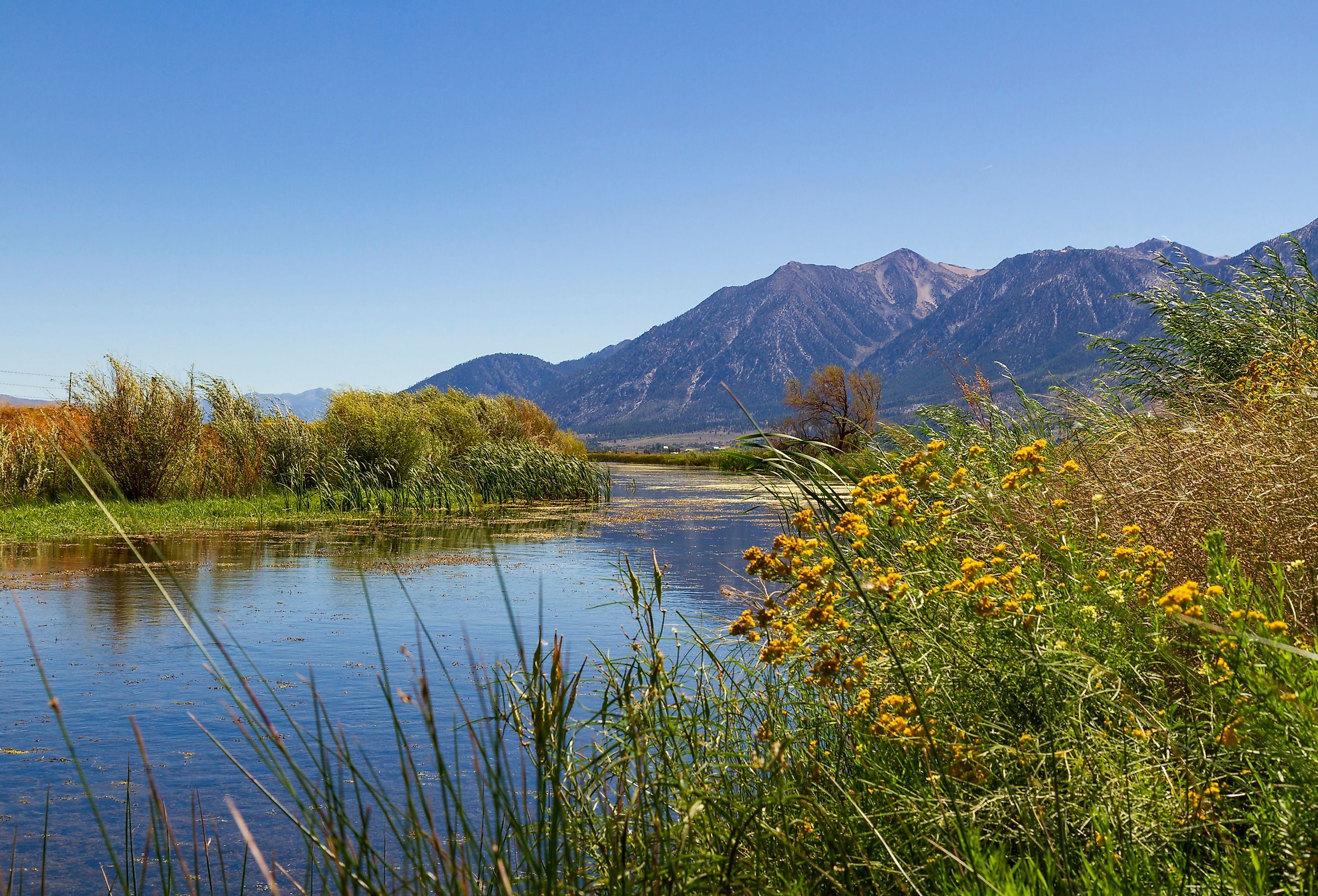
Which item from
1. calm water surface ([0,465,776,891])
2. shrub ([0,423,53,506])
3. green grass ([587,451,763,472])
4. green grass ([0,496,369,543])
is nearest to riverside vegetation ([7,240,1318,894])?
calm water surface ([0,465,776,891])

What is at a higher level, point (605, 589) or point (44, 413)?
point (44, 413)

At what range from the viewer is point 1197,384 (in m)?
8.97

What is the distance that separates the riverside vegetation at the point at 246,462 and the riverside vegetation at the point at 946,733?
13980mm

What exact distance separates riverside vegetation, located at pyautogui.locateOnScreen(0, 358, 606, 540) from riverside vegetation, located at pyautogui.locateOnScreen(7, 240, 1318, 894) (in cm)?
1398

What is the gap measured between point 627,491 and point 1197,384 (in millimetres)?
26712

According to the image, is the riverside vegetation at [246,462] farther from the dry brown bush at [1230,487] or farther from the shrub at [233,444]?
the dry brown bush at [1230,487]

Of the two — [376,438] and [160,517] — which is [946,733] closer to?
[160,517]

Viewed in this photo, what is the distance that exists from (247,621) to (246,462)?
554 inches

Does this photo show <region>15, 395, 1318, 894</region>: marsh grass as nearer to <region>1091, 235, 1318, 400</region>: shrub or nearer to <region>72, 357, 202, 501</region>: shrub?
<region>1091, 235, 1318, 400</region>: shrub

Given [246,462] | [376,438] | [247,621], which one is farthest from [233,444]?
[247,621]

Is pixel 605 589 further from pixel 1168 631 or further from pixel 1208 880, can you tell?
pixel 1208 880

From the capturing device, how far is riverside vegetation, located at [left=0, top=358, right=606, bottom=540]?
749 inches

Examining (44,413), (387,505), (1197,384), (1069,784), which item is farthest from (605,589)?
(44,413)

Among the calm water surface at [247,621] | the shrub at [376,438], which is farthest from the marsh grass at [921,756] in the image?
the shrub at [376,438]
